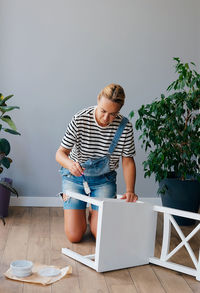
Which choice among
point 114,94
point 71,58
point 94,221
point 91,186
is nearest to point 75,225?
point 94,221

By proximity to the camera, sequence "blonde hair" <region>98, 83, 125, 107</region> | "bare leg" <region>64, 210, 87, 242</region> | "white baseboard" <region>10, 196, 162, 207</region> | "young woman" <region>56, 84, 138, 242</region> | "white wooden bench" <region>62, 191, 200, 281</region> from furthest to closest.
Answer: "white baseboard" <region>10, 196, 162, 207</region> → "bare leg" <region>64, 210, 87, 242</region> → "young woman" <region>56, 84, 138, 242</region> → "blonde hair" <region>98, 83, 125, 107</region> → "white wooden bench" <region>62, 191, 200, 281</region>

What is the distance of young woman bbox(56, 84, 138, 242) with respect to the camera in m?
2.60

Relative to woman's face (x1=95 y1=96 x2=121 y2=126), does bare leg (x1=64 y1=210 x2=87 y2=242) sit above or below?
below

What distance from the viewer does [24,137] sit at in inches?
141

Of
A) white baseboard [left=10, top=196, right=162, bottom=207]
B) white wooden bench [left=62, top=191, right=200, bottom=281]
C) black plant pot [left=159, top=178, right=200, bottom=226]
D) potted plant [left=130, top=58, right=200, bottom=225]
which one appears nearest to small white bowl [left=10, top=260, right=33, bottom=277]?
white wooden bench [left=62, top=191, right=200, bottom=281]

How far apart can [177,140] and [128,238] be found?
1025mm

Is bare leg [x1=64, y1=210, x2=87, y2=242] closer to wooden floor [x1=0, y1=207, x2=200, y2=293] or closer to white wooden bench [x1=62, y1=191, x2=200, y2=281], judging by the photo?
wooden floor [x1=0, y1=207, x2=200, y2=293]

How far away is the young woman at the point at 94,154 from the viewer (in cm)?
260

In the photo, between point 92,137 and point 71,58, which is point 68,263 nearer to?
point 92,137

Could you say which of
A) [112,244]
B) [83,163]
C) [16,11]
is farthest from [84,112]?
[16,11]

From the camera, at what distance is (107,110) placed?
2414mm

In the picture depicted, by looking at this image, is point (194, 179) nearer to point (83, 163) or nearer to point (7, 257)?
point (83, 163)

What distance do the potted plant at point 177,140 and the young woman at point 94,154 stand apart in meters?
0.42

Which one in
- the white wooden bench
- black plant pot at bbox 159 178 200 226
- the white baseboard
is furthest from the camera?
the white baseboard
